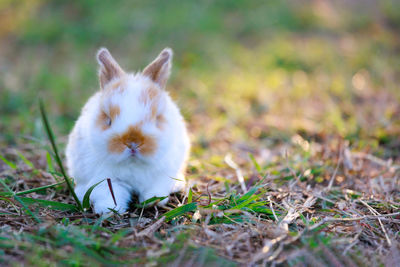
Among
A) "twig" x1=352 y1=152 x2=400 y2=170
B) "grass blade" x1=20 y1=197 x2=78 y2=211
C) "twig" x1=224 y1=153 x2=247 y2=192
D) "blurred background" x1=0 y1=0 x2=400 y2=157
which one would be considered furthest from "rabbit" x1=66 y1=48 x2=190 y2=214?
"twig" x1=352 y1=152 x2=400 y2=170

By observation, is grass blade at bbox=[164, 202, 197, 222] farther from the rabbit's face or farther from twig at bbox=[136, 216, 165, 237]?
the rabbit's face

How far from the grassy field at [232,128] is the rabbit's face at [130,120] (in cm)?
39

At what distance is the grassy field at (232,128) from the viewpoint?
2271mm

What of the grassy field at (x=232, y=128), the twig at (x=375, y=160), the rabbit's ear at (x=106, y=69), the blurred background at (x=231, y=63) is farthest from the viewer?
the blurred background at (x=231, y=63)

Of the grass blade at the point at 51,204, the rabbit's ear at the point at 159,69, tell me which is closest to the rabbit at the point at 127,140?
the rabbit's ear at the point at 159,69

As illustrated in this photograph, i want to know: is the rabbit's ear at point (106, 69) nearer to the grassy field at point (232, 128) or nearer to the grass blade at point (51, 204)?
the grassy field at point (232, 128)

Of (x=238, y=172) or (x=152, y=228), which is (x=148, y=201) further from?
(x=238, y=172)

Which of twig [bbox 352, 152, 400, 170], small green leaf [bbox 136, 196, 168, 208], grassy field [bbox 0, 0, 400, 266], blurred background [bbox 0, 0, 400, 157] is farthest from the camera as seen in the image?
blurred background [bbox 0, 0, 400, 157]

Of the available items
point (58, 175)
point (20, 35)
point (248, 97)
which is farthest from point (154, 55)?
point (58, 175)

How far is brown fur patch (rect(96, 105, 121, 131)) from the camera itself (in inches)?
98.9

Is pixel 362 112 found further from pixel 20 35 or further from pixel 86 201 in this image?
pixel 20 35

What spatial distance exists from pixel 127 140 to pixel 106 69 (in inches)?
29.9

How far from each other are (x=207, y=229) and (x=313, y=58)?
217 inches

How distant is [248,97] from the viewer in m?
5.79
